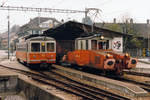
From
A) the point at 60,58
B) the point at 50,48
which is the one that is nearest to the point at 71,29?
the point at 60,58

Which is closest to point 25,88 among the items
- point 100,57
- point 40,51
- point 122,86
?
point 100,57

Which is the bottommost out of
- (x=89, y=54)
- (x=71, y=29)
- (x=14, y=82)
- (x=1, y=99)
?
(x=1, y=99)

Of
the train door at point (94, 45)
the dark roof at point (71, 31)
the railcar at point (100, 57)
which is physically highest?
the dark roof at point (71, 31)

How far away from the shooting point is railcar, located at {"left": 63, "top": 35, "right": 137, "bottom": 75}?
49.2ft

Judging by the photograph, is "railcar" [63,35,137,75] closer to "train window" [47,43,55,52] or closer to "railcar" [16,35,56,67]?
"train window" [47,43,55,52]

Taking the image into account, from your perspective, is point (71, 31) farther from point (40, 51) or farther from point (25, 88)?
point (25, 88)

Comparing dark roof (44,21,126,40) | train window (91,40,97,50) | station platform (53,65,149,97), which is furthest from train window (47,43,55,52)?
station platform (53,65,149,97)

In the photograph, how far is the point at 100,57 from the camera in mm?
15352

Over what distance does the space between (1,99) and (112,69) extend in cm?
708

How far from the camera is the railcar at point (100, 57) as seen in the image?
15.0 meters

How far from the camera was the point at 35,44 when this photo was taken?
2011 centimetres

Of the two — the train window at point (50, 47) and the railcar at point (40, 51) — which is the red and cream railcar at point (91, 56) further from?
the railcar at point (40, 51)

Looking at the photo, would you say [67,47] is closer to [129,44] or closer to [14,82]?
[14,82]

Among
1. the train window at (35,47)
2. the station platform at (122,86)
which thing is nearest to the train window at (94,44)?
the station platform at (122,86)
